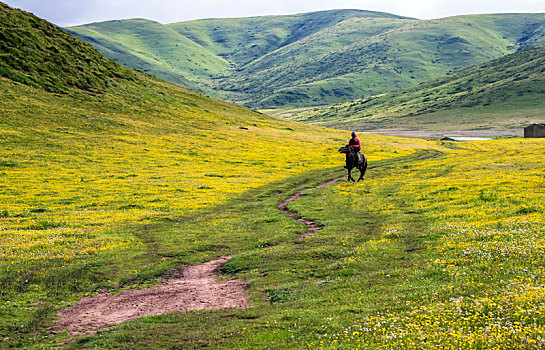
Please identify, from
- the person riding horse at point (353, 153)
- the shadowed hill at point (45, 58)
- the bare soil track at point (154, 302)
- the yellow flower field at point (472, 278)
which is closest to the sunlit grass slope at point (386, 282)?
the yellow flower field at point (472, 278)

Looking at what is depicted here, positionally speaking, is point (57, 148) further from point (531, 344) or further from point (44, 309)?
point (531, 344)

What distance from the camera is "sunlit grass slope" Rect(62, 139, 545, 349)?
1112 cm

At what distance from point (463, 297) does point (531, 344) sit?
3709mm

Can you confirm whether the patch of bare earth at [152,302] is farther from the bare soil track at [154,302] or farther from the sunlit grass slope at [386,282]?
the sunlit grass slope at [386,282]

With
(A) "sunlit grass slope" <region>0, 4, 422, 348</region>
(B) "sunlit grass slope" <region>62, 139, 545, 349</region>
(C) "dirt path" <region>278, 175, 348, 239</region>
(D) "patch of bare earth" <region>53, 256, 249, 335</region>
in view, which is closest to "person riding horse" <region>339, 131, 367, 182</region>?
(C) "dirt path" <region>278, 175, 348, 239</region>

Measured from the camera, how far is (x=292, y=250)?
23.2m

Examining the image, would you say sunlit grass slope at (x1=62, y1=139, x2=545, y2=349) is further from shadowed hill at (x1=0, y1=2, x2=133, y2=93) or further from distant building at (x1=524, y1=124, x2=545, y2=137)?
distant building at (x1=524, y1=124, x2=545, y2=137)

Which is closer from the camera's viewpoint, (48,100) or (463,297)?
(463,297)

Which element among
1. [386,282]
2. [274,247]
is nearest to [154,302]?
[274,247]

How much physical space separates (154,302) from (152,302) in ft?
0.27

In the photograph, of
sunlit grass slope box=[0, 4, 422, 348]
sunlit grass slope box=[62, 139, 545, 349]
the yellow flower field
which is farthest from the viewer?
sunlit grass slope box=[0, 4, 422, 348]

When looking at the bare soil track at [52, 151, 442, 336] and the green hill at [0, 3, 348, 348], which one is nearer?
the bare soil track at [52, 151, 442, 336]

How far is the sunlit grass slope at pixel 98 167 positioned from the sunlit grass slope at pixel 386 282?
110 inches

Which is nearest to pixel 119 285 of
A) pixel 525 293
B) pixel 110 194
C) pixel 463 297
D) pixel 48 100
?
pixel 463 297
